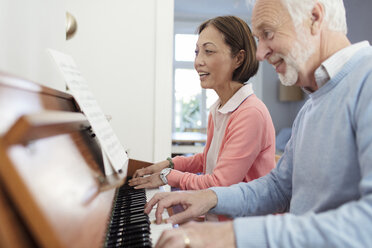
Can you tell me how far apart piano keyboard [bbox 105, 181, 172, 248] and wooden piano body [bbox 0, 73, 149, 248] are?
0.07 metres

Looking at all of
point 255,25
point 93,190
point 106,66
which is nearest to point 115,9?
point 106,66

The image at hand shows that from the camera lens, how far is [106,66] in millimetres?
2266

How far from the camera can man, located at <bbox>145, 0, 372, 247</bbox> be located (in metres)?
0.58

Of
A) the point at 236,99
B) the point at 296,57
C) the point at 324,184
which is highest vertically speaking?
the point at 296,57

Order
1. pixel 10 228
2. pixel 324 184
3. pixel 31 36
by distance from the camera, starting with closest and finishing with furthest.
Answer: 1. pixel 10 228
2. pixel 324 184
3. pixel 31 36

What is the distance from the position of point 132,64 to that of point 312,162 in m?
1.66

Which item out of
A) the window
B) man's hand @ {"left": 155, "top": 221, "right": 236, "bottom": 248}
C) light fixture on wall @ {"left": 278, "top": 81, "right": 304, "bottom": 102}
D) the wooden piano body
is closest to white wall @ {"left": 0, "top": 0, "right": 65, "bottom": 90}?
the wooden piano body

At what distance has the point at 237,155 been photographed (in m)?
1.29

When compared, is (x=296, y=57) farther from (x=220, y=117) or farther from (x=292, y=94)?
(x=292, y=94)

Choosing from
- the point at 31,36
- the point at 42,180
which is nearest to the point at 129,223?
the point at 42,180

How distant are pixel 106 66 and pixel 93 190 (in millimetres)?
1684

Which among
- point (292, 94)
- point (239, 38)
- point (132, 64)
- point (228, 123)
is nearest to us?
point (228, 123)

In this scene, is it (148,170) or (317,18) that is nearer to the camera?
(317,18)

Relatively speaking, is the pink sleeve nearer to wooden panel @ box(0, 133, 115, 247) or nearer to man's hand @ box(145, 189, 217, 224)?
man's hand @ box(145, 189, 217, 224)
